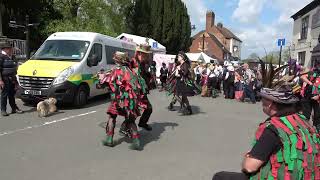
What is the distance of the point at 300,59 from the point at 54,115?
26.9m

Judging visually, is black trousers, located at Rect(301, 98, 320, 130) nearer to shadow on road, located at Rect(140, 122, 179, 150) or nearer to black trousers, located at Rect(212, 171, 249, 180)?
shadow on road, located at Rect(140, 122, 179, 150)

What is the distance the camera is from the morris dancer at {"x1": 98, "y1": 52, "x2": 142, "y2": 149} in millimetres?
6781

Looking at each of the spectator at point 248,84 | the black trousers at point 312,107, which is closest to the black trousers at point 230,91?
the spectator at point 248,84

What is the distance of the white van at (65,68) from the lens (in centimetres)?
1096

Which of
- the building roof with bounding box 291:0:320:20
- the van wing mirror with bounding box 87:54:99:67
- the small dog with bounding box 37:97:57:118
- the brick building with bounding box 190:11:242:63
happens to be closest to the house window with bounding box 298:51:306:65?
A: the building roof with bounding box 291:0:320:20

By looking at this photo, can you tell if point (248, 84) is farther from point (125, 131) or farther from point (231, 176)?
point (231, 176)

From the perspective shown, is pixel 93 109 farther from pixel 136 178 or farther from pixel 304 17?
pixel 304 17

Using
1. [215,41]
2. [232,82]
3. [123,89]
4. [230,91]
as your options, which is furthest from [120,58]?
[215,41]

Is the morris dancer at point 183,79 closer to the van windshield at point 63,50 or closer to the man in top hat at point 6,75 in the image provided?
the van windshield at point 63,50

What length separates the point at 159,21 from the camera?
39.3 m

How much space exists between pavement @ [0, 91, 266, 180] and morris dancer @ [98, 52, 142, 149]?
2.06ft

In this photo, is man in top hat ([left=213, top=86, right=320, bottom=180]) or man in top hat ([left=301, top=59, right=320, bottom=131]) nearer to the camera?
man in top hat ([left=213, top=86, right=320, bottom=180])

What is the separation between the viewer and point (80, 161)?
625 centimetres

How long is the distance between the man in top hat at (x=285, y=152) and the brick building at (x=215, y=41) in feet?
243
